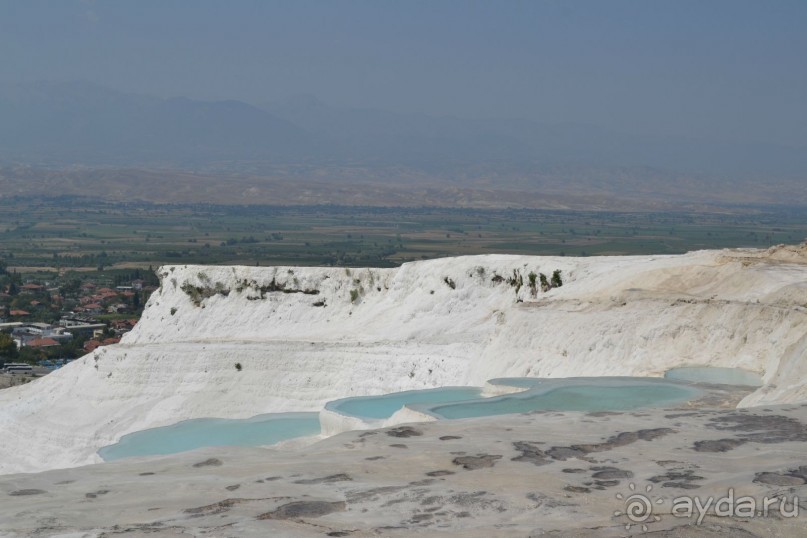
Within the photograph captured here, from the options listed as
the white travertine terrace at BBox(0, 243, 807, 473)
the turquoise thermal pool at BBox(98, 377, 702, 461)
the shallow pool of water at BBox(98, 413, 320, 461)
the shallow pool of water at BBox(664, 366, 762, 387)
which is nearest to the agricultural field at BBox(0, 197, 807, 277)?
the white travertine terrace at BBox(0, 243, 807, 473)

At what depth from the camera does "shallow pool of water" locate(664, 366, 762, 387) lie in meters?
18.4

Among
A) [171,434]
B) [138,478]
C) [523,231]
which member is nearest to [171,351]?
[171,434]

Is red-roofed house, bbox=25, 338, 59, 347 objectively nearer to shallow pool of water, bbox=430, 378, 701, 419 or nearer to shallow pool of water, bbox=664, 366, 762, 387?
shallow pool of water, bbox=664, 366, 762, 387

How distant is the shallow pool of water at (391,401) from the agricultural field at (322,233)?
207ft

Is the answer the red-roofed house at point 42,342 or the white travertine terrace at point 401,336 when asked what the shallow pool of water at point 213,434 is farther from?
the red-roofed house at point 42,342

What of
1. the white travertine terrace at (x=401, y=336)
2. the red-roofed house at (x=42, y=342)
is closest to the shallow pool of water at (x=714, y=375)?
→ the white travertine terrace at (x=401, y=336)

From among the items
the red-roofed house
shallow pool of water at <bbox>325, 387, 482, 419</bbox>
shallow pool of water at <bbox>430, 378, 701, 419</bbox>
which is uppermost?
shallow pool of water at <bbox>430, 378, 701, 419</bbox>

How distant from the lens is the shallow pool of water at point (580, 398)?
15.7 meters

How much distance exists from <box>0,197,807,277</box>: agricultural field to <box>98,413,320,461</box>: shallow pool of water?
58.1 m

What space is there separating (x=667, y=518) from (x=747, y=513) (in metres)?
0.56

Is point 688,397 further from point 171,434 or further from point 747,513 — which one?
point 171,434

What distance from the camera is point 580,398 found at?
55.2 ft

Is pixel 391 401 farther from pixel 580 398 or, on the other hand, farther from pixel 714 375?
pixel 714 375

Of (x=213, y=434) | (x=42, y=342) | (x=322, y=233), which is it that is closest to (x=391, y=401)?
(x=213, y=434)
